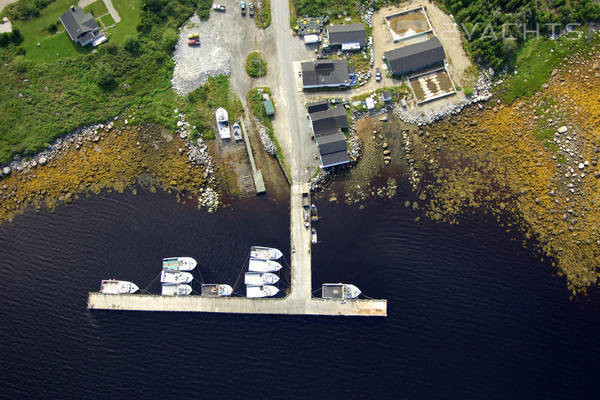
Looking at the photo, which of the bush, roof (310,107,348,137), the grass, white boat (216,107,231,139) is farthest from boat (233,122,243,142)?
roof (310,107,348,137)

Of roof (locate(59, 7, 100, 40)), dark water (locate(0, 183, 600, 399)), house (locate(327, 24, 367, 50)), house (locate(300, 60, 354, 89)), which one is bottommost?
dark water (locate(0, 183, 600, 399))

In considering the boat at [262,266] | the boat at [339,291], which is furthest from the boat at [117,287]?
the boat at [339,291]

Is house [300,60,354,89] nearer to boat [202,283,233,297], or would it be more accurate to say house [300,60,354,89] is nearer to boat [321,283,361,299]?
boat [321,283,361,299]

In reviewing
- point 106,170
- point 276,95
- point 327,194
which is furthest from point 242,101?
point 106,170

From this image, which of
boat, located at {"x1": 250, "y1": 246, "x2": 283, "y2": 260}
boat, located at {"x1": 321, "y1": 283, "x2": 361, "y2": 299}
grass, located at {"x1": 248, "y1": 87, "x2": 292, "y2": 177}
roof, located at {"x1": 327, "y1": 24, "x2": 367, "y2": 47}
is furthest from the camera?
grass, located at {"x1": 248, "y1": 87, "x2": 292, "y2": 177}

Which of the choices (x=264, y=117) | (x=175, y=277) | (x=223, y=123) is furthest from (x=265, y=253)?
(x=223, y=123)

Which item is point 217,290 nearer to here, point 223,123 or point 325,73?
point 223,123

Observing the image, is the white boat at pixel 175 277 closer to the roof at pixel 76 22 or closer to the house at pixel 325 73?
the house at pixel 325 73
